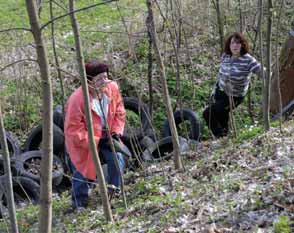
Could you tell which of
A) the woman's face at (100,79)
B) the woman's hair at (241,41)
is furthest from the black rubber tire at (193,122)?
the woman's face at (100,79)

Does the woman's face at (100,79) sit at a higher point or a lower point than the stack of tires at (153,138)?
higher

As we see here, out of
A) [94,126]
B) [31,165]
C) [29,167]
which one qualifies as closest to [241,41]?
[94,126]

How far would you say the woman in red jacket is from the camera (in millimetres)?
5832

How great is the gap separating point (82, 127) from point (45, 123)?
2.66 metres

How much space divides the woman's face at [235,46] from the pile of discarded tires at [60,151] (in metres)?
1.09

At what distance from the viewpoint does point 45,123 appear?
129 inches

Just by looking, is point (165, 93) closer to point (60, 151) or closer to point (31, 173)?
point (31, 173)

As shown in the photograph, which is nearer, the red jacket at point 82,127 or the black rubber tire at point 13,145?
the red jacket at point 82,127

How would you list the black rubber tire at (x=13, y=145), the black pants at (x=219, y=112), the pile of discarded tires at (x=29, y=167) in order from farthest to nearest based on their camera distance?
the black rubber tire at (x=13, y=145)
the black pants at (x=219, y=112)
the pile of discarded tires at (x=29, y=167)

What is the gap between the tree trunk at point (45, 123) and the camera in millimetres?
3102

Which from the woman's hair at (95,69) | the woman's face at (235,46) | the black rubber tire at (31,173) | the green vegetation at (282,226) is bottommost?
the black rubber tire at (31,173)

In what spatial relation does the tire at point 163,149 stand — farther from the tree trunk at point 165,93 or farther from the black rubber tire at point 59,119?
the black rubber tire at point 59,119

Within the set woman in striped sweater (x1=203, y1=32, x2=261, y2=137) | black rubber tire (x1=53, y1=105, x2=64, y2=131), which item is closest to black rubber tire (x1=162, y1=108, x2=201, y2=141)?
woman in striped sweater (x1=203, y1=32, x2=261, y2=137)

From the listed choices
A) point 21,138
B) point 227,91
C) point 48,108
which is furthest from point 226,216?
point 21,138
